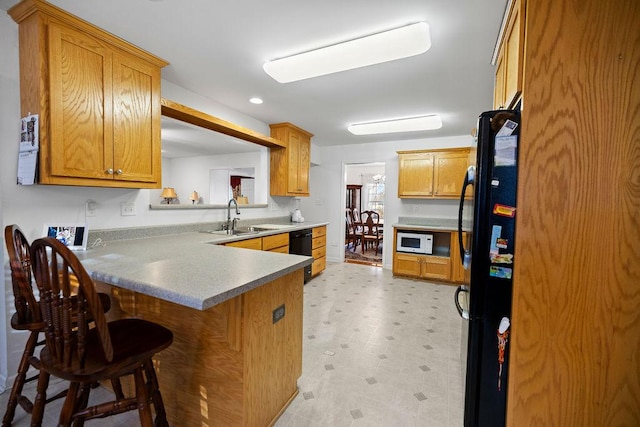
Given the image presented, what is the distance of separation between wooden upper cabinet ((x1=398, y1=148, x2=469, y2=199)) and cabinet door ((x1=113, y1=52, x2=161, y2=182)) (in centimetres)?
370

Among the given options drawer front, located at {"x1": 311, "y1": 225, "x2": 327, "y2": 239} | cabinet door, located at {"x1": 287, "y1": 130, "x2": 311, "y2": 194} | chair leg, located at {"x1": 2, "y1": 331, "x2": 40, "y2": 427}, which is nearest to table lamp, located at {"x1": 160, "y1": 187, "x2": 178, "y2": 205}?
cabinet door, located at {"x1": 287, "y1": 130, "x2": 311, "y2": 194}

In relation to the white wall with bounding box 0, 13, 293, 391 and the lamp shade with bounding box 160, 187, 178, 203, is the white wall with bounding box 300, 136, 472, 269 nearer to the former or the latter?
the lamp shade with bounding box 160, 187, 178, 203

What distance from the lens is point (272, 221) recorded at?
14.3 ft

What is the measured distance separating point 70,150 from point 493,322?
8.34 feet

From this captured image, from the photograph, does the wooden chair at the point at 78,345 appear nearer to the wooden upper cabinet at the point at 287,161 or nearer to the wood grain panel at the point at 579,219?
the wood grain panel at the point at 579,219

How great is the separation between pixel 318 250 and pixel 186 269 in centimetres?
335

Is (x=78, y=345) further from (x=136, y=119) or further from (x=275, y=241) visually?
(x=275, y=241)

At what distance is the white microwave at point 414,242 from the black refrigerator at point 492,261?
3.26 metres

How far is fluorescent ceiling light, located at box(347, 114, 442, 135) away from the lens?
3679 mm

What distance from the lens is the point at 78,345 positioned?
101cm

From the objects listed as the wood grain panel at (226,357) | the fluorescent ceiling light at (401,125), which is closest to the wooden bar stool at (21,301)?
the wood grain panel at (226,357)

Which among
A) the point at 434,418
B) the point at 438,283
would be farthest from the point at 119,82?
the point at 438,283

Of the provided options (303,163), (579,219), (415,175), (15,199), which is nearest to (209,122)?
(15,199)

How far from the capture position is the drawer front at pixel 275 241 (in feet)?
10.7
